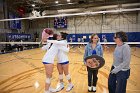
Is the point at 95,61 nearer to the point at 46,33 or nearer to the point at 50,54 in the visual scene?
the point at 50,54

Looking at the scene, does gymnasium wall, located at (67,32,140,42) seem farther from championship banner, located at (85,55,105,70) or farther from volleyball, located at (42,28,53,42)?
volleyball, located at (42,28,53,42)

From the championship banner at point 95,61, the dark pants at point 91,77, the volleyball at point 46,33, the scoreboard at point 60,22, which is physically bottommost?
the dark pants at point 91,77

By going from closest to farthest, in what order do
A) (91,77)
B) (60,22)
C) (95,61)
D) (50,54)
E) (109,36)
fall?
1. (95,61)
2. (50,54)
3. (91,77)
4. (109,36)
5. (60,22)

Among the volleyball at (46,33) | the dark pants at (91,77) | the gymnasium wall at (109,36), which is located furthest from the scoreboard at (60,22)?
the volleyball at (46,33)

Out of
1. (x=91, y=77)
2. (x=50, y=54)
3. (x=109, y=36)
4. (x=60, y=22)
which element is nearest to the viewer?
(x=50, y=54)

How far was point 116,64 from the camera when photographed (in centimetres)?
279

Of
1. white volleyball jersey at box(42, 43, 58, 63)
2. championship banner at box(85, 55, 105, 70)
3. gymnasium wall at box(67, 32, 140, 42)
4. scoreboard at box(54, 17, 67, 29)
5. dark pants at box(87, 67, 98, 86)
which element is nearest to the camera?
championship banner at box(85, 55, 105, 70)

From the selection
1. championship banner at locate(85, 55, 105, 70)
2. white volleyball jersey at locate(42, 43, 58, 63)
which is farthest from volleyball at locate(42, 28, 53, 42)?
championship banner at locate(85, 55, 105, 70)

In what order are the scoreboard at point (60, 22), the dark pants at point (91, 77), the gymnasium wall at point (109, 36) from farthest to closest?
the scoreboard at point (60, 22) → the gymnasium wall at point (109, 36) → the dark pants at point (91, 77)

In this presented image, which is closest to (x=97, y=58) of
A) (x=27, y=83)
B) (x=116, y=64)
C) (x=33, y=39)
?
(x=116, y=64)

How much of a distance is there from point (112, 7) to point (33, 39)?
35.5 feet

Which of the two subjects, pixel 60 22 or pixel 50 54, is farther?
pixel 60 22

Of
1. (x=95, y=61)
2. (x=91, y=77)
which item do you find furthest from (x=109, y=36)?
(x=95, y=61)

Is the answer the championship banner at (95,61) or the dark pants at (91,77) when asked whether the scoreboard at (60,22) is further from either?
the championship banner at (95,61)
